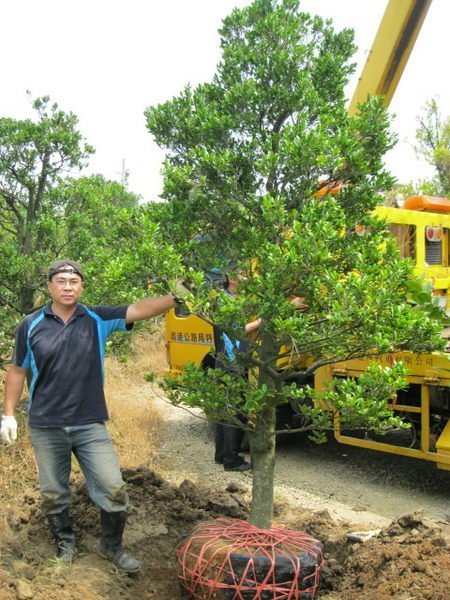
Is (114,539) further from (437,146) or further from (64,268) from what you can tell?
(437,146)

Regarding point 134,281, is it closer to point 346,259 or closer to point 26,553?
point 346,259

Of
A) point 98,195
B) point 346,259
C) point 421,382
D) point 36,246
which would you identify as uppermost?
point 98,195

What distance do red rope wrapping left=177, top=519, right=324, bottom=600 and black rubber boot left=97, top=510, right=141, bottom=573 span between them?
49 centimetres

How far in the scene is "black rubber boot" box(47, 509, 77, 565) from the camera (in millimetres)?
3744

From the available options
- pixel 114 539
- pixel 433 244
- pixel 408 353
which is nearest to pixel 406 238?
pixel 433 244

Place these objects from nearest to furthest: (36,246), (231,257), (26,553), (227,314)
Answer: (227,314) < (231,257) < (26,553) < (36,246)

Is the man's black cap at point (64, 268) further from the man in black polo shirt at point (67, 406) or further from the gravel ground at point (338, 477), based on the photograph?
the gravel ground at point (338, 477)

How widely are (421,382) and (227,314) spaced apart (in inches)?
118

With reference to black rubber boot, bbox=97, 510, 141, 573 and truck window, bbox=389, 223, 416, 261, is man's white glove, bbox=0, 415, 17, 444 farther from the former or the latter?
truck window, bbox=389, 223, 416, 261

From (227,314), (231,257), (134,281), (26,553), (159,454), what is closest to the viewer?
(227,314)

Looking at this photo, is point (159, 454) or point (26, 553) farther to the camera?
point (159, 454)

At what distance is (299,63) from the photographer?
3.38 metres

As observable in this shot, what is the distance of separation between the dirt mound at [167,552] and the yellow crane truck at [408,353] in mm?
1397

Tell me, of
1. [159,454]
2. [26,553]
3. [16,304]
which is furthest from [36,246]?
[26,553]
